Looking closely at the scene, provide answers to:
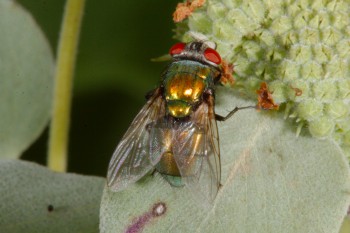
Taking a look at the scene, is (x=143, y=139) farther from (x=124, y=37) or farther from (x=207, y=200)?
(x=124, y=37)

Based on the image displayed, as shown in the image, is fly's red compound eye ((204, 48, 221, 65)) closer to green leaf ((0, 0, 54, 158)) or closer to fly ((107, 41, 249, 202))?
fly ((107, 41, 249, 202))

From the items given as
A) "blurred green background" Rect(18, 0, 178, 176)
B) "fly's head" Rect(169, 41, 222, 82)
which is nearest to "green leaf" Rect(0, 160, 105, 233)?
"fly's head" Rect(169, 41, 222, 82)

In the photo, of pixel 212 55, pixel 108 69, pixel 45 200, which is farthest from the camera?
pixel 108 69

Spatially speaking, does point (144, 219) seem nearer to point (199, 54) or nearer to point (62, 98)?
point (199, 54)

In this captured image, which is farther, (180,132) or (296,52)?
(180,132)

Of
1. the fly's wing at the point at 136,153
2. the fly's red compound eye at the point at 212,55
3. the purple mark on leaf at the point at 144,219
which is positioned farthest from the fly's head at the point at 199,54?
the purple mark on leaf at the point at 144,219

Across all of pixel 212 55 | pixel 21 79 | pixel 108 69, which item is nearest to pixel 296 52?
pixel 212 55

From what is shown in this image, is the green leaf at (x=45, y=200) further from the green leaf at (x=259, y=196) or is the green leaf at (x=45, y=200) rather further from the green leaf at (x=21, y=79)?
the green leaf at (x=21, y=79)
